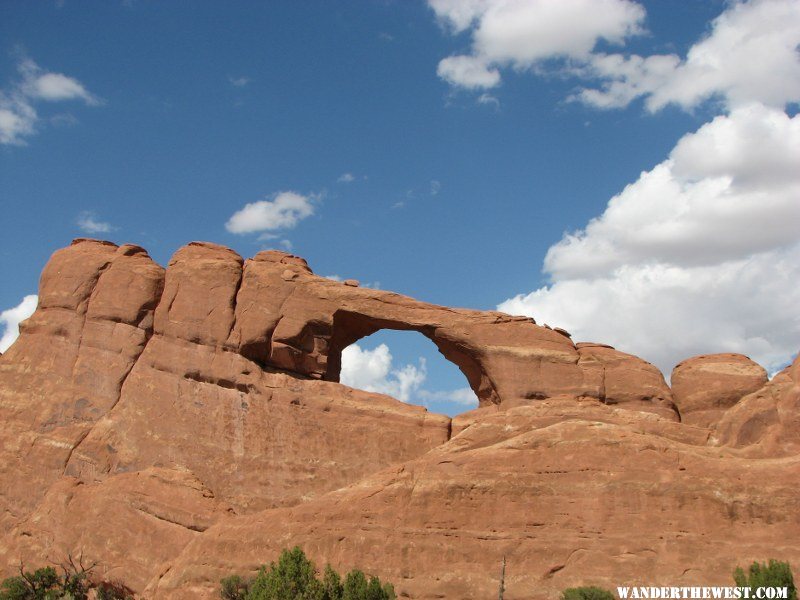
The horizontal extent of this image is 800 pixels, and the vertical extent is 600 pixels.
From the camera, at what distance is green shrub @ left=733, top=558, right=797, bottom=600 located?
26.4 meters

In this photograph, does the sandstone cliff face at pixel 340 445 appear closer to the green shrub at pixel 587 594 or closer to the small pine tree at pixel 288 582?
the green shrub at pixel 587 594

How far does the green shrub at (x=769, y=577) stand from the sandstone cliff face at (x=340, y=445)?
1480 mm

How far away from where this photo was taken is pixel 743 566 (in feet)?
93.7

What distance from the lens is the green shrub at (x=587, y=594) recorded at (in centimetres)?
2688

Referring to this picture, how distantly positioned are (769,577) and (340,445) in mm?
16794

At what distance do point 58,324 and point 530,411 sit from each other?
20.4 m

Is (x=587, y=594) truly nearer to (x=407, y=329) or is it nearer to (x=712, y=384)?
(x=712, y=384)

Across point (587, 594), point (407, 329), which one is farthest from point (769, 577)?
point (407, 329)

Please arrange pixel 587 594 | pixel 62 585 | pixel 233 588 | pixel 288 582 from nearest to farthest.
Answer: pixel 587 594 < pixel 288 582 < pixel 233 588 < pixel 62 585

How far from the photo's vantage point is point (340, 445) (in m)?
36.0

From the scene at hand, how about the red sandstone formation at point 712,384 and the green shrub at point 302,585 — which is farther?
the red sandstone formation at point 712,384

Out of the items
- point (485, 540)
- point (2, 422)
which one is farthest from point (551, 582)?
point (2, 422)

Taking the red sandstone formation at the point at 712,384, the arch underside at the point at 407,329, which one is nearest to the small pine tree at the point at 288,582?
the arch underside at the point at 407,329

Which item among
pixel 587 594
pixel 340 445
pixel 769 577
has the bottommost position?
pixel 587 594
